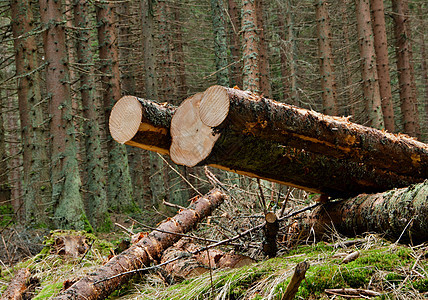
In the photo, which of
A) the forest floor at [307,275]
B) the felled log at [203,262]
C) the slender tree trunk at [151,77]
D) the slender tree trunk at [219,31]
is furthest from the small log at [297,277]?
the slender tree trunk at [219,31]

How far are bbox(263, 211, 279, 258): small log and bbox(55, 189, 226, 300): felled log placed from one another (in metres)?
0.94

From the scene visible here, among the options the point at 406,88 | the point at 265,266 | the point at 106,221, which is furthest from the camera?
the point at 406,88

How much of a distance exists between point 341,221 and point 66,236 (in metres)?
4.49

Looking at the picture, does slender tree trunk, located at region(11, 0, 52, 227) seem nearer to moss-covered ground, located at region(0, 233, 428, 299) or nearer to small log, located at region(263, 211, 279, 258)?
moss-covered ground, located at region(0, 233, 428, 299)

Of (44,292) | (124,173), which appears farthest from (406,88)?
(44,292)

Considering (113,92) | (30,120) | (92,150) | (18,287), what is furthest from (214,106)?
(113,92)

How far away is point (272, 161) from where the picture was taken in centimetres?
356

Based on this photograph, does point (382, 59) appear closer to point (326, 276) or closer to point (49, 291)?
point (326, 276)

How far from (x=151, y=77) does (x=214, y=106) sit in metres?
13.7

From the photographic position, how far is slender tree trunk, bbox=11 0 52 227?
11648 millimetres

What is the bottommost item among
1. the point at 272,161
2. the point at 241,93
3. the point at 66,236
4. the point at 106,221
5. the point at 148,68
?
the point at 106,221

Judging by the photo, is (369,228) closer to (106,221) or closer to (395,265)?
(395,265)

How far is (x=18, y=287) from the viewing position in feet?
16.4

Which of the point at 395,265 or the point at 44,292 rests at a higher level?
the point at 395,265
